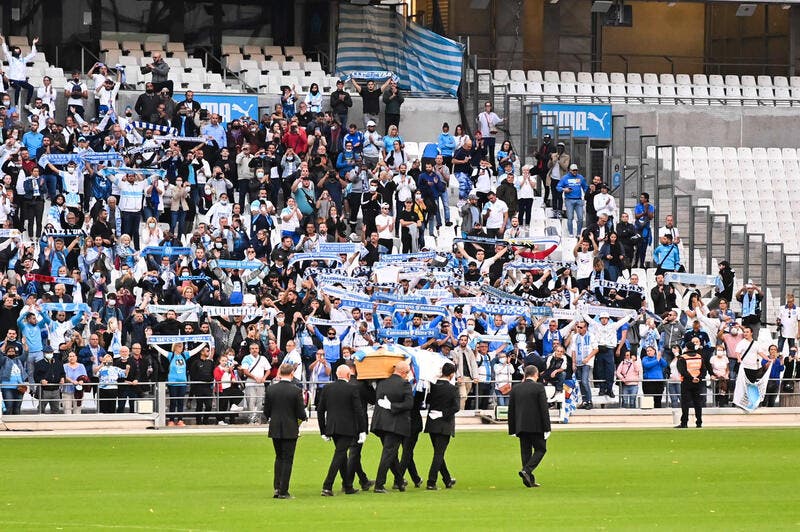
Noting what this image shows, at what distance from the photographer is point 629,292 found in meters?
36.1

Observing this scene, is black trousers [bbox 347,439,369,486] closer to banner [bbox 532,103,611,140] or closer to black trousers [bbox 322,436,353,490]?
black trousers [bbox 322,436,353,490]

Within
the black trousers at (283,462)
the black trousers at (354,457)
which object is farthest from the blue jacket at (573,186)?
the black trousers at (283,462)

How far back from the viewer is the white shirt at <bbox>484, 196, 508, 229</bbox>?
38.6 meters

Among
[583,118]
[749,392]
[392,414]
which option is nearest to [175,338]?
[749,392]

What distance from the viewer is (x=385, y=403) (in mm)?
21062

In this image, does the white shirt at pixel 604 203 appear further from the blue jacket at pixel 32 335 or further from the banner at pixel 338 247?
the blue jacket at pixel 32 335

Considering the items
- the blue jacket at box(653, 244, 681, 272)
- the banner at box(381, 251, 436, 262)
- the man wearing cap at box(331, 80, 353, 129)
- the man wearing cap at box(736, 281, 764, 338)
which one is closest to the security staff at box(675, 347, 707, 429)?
the man wearing cap at box(736, 281, 764, 338)

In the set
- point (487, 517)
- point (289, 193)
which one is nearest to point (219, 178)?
point (289, 193)

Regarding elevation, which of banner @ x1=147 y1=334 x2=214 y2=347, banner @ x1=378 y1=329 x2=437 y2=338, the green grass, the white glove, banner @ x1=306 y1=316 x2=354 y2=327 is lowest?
the green grass

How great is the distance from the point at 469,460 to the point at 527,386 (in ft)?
13.6

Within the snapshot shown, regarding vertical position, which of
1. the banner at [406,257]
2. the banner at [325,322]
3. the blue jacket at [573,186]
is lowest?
the banner at [325,322]

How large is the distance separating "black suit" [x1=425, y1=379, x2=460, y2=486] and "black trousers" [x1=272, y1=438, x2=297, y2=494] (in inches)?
73.8

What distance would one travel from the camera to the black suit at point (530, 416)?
70.6 feet

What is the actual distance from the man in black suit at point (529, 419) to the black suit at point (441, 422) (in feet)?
2.42
